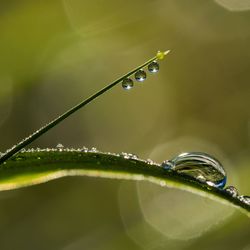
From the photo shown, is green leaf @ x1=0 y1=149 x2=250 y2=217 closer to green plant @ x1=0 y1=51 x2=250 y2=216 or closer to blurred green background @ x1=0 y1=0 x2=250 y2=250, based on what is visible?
green plant @ x1=0 y1=51 x2=250 y2=216

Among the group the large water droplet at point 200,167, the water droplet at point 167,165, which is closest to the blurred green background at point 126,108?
the large water droplet at point 200,167

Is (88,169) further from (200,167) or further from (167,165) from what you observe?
(200,167)

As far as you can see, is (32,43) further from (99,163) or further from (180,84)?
(99,163)

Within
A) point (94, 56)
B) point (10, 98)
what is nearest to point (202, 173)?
point (10, 98)

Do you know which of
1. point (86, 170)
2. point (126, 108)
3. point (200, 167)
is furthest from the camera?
point (126, 108)

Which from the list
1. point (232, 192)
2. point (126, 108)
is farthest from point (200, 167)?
point (126, 108)
